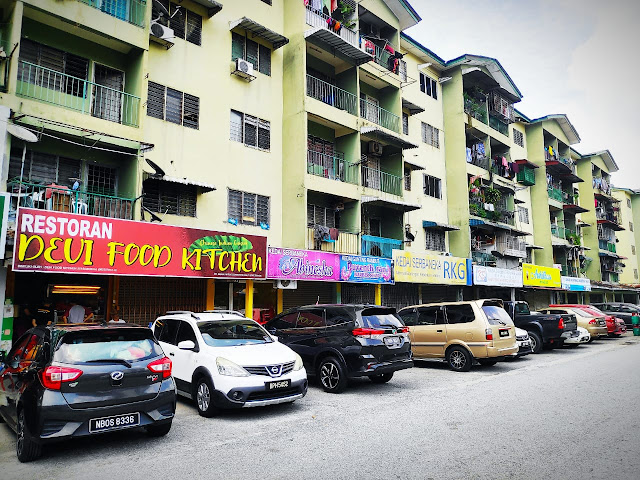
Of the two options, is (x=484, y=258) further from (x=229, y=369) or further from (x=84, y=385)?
(x=84, y=385)

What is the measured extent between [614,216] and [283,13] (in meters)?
49.0

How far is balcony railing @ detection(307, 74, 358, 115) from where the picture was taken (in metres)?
20.1

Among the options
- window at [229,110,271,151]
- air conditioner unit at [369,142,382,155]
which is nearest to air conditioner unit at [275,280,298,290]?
window at [229,110,271,151]

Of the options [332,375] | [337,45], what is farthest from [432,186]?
[332,375]

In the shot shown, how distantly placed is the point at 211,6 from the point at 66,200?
870 cm

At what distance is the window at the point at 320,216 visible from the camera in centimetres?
1962

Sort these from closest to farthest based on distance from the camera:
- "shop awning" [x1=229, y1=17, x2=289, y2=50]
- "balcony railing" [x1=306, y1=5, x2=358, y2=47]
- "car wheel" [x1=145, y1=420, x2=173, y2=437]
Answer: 1. "car wheel" [x1=145, y1=420, x2=173, y2=437]
2. "shop awning" [x1=229, y1=17, x2=289, y2=50]
3. "balcony railing" [x1=306, y1=5, x2=358, y2=47]

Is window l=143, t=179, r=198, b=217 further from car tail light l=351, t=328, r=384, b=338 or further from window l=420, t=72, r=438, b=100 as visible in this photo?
window l=420, t=72, r=438, b=100

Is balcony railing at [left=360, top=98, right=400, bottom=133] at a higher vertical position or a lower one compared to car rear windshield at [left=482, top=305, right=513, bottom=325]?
higher

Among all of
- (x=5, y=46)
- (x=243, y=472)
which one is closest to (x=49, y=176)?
(x=5, y=46)

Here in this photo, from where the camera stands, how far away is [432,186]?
27625 mm

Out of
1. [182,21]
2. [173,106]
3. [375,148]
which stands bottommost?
[173,106]

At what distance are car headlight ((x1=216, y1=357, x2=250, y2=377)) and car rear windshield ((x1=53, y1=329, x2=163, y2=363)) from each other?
56.3 inches

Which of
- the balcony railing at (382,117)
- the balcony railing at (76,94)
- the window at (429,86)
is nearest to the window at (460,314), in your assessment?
A: the balcony railing at (76,94)
